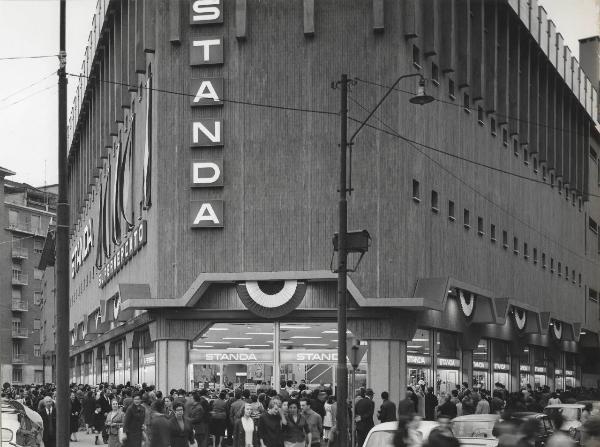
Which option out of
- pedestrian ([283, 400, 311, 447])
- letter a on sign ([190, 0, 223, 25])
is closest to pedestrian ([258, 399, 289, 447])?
pedestrian ([283, 400, 311, 447])

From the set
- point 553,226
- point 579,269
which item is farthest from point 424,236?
point 579,269

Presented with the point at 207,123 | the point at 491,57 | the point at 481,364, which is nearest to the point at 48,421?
the point at 207,123

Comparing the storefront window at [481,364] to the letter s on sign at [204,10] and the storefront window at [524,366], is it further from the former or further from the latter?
the letter s on sign at [204,10]

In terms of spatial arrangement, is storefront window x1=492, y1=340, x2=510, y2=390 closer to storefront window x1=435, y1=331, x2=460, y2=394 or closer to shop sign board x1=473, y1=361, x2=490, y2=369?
shop sign board x1=473, y1=361, x2=490, y2=369

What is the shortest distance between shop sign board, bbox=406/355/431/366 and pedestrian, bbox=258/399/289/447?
17757 millimetres

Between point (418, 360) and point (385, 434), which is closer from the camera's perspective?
point (385, 434)

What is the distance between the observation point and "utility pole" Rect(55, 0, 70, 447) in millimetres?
13922

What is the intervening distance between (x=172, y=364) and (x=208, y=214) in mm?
5636

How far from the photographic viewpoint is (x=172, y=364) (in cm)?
3806

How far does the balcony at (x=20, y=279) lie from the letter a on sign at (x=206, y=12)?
92631mm

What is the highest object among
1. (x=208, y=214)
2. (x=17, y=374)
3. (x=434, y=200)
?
(x=434, y=200)

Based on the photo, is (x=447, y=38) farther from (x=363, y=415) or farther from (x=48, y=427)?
(x=48, y=427)

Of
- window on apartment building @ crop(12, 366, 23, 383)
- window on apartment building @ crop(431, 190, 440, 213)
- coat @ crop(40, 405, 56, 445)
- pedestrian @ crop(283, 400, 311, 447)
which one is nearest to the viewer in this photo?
pedestrian @ crop(283, 400, 311, 447)

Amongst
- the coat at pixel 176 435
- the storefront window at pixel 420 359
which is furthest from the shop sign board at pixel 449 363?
the coat at pixel 176 435
